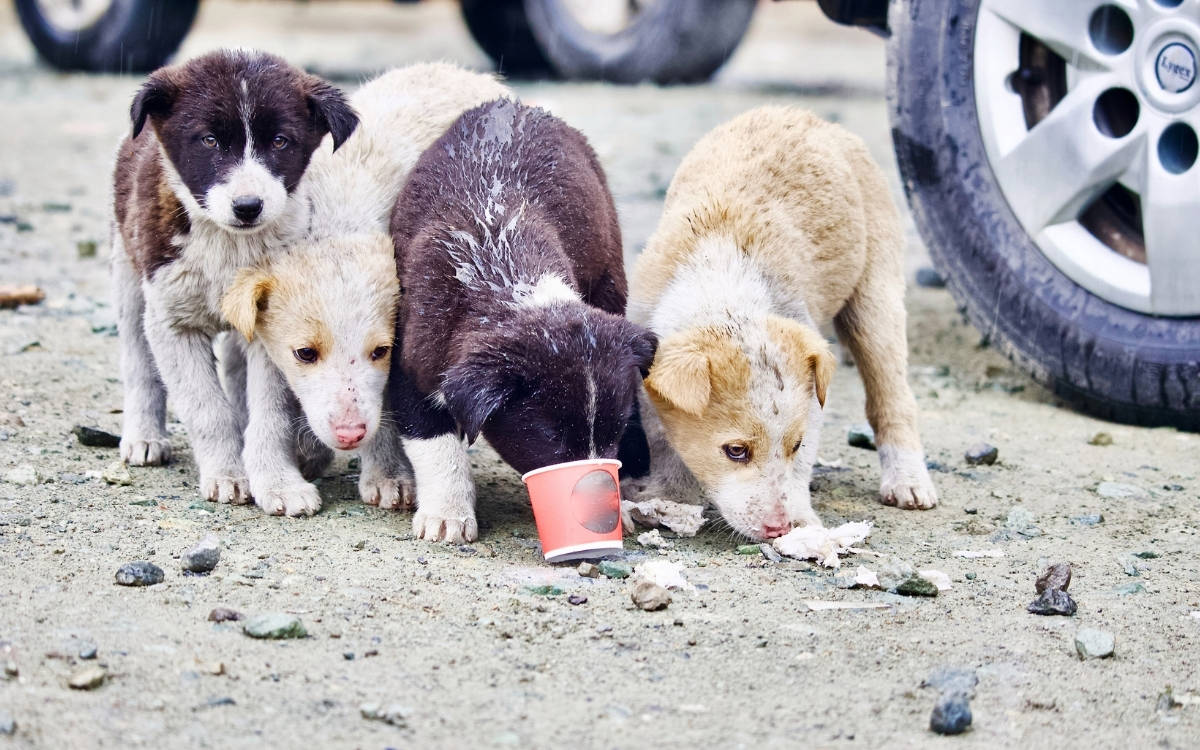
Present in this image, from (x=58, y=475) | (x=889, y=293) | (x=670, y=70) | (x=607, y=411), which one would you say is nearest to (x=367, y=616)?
(x=607, y=411)

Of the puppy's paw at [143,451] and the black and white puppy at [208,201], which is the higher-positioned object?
the black and white puppy at [208,201]

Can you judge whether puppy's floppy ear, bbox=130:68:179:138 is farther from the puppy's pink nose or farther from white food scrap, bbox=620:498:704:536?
white food scrap, bbox=620:498:704:536

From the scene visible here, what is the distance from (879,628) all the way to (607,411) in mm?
968

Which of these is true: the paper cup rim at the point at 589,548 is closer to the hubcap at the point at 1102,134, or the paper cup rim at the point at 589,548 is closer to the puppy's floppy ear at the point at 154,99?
the puppy's floppy ear at the point at 154,99

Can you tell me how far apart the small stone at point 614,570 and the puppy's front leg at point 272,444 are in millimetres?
1036

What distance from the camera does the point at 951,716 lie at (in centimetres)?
291

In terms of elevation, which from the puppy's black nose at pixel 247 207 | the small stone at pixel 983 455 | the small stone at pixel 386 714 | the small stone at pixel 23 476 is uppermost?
the puppy's black nose at pixel 247 207

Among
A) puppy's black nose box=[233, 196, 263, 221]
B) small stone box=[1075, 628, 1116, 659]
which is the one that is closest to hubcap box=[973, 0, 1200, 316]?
small stone box=[1075, 628, 1116, 659]

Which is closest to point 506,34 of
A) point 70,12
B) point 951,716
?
point 70,12

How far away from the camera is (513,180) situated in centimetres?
454

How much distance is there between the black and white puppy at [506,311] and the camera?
386 centimetres

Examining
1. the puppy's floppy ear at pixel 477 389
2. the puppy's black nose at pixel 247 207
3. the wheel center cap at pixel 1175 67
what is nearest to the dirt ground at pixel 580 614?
the puppy's floppy ear at pixel 477 389

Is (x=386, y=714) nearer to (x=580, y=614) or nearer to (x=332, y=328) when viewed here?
(x=580, y=614)

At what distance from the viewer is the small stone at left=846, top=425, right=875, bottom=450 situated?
540 cm
